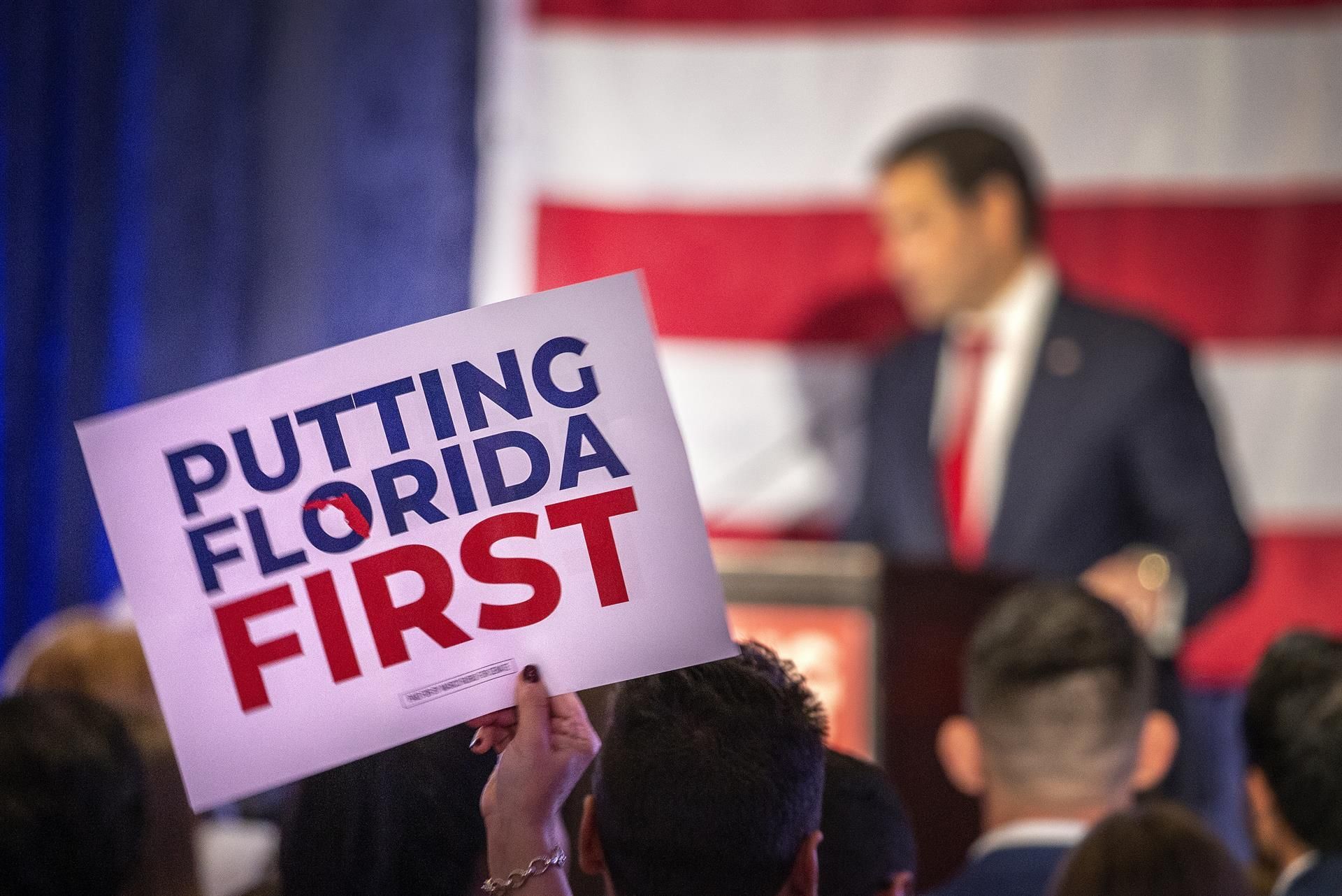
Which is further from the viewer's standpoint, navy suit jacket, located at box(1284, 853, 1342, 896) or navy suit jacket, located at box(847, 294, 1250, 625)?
navy suit jacket, located at box(847, 294, 1250, 625)

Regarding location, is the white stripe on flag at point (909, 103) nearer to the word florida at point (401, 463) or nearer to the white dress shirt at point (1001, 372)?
the white dress shirt at point (1001, 372)

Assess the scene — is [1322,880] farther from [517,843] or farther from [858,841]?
[517,843]

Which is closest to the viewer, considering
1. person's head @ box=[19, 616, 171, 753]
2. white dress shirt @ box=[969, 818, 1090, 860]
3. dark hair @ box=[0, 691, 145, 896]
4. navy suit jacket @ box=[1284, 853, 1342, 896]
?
dark hair @ box=[0, 691, 145, 896]

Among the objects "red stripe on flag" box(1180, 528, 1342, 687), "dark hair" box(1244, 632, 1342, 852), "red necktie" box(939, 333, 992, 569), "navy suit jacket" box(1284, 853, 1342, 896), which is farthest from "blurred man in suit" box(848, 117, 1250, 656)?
"navy suit jacket" box(1284, 853, 1342, 896)

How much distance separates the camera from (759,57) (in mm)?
3512

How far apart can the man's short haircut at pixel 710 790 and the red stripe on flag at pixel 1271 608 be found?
2.71 metres

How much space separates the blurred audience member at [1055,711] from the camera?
1.60 meters

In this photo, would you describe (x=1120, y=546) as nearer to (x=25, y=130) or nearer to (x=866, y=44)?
(x=866, y=44)

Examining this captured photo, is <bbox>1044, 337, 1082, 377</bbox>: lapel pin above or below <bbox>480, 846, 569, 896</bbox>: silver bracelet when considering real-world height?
above

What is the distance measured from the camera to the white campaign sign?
929mm

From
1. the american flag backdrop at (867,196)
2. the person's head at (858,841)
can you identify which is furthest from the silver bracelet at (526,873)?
the american flag backdrop at (867,196)

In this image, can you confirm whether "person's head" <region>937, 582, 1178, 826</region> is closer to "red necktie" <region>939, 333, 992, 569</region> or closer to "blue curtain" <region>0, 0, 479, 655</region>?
"red necktie" <region>939, 333, 992, 569</region>

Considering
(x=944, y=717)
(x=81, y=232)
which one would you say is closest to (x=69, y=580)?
(x=81, y=232)

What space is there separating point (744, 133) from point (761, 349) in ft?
1.65
